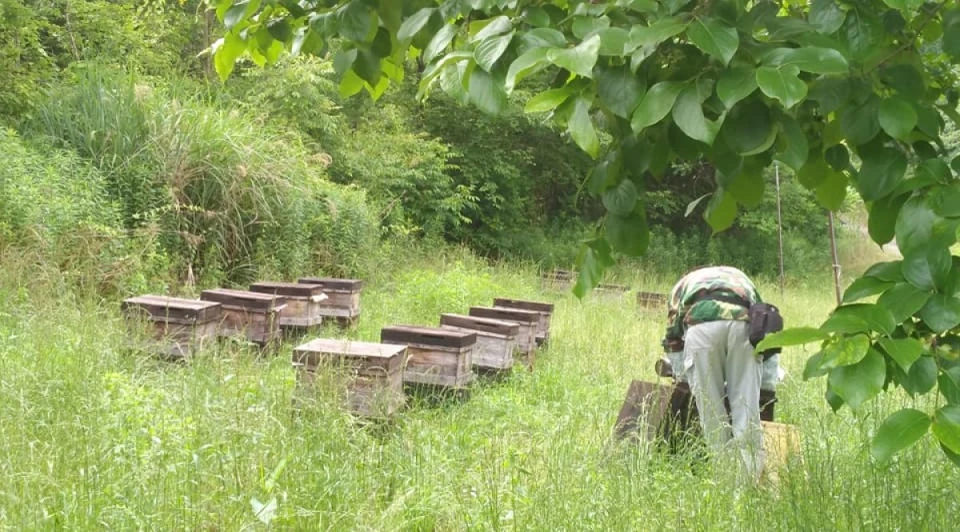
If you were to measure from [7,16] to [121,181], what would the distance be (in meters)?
2.80

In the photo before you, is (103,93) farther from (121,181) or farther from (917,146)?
(917,146)

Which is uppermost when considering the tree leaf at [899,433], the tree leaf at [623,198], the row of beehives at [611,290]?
the tree leaf at [623,198]

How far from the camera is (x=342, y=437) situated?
11.5 feet

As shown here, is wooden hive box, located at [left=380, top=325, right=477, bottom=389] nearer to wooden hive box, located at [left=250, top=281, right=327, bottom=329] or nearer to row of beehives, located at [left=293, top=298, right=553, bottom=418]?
row of beehives, located at [left=293, top=298, right=553, bottom=418]

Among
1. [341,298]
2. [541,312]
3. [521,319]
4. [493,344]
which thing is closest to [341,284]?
[341,298]

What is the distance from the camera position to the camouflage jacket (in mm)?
4504

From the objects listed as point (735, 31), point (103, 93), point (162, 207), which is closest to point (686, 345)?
point (735, 31)

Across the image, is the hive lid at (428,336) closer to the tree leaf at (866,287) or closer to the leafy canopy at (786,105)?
the leafy canopy at (786,105)

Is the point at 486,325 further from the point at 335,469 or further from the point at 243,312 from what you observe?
the point at 335,469

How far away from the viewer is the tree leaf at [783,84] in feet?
3.23

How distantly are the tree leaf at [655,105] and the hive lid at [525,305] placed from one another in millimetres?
6712

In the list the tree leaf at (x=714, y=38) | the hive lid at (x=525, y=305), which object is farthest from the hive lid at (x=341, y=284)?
the tree leaf at (x=714, y=38)

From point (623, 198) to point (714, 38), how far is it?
19.5 inches

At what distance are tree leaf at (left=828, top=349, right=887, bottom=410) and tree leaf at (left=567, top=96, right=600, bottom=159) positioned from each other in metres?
0.43
